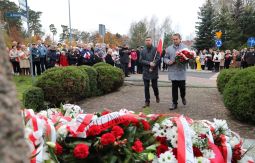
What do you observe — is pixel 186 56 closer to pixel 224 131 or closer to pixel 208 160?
pixel 224 131

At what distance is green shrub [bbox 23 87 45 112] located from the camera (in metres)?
Answer: 9.08

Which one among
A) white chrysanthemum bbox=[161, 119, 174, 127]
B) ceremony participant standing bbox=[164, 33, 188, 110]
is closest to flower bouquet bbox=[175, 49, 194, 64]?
ceremony participant standing bbox=[164, 33, 188, 110]

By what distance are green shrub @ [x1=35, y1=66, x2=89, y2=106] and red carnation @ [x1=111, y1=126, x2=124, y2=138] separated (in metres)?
6.93

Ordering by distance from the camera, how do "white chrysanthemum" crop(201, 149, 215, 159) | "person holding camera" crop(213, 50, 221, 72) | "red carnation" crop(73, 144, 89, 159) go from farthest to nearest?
"person holding camera" crop(213, 50, 221, 72)
"white chrysanthemum" crop(201, 149, 215, 159)
"red carnation" crop(73, 144, 89, 159)

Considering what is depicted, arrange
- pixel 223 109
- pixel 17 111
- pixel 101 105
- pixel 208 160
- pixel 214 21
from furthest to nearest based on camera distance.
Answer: pixel 214 21
pixel 101 105
pixel 223 109
pixel 208 160
pixel 17 111

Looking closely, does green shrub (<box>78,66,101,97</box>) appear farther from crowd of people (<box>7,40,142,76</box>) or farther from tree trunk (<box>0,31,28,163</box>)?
tree trunk (<box>0,31,28,163</box>)

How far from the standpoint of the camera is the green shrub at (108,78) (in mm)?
12820

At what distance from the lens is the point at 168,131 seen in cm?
376

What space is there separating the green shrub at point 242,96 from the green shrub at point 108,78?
525 cm

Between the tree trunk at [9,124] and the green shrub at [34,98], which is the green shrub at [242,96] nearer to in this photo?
the green shrub at [34,98]

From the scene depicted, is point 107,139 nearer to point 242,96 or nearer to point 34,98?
point 242,96

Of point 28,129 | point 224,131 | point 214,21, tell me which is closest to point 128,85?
point 224,131

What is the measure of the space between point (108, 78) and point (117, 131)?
9.46m

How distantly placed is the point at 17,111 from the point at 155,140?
2.98 meters
